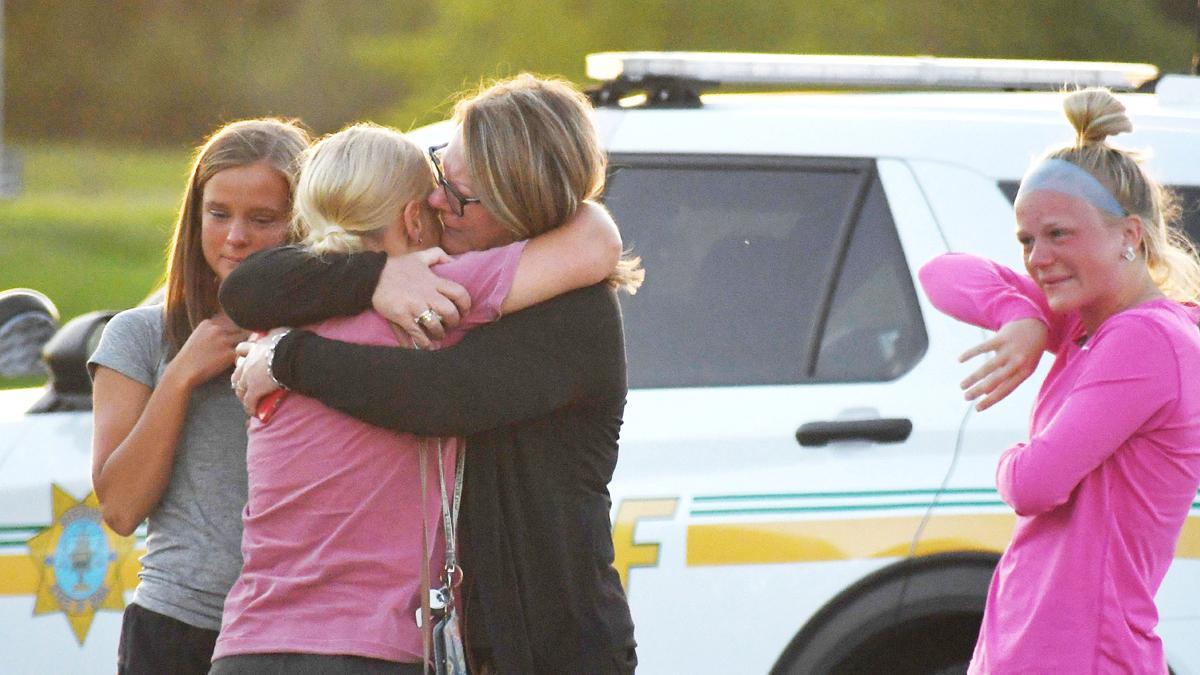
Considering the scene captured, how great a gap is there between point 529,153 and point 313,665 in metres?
0.72

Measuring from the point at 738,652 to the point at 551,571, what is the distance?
1255mm

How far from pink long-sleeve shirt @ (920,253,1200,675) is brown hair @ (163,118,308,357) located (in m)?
1.21

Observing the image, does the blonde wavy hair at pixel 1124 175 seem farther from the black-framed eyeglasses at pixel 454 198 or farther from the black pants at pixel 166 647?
the black pants at pixel 166 647

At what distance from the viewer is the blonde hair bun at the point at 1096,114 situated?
257 centimetres

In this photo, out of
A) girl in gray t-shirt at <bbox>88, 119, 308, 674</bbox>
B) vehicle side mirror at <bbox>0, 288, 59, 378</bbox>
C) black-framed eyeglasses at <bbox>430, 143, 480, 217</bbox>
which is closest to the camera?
black-framed eyeglasses at <bbox>430, 143, 480, 217</bbox>

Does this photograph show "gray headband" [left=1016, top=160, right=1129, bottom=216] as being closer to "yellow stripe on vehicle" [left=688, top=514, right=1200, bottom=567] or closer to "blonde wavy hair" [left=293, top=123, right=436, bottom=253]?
"blonde wavy hair" [left=293, top=123, right=436, bottom=253]

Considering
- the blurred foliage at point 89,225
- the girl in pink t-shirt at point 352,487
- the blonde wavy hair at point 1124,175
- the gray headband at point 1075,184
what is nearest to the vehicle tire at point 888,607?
the blonde wavy hair at point 1124,175

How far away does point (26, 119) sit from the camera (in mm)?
42750

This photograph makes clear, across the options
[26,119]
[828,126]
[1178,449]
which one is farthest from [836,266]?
[26,119]

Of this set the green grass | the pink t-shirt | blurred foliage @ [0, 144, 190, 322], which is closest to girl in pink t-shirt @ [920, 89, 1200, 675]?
the pink t-shirt

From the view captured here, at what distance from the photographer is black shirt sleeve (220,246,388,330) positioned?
2.28m

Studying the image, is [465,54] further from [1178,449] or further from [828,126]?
[1178,449]

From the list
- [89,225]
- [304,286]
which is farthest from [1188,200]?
[89,225]

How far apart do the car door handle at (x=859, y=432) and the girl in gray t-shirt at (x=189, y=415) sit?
1.24 metres
